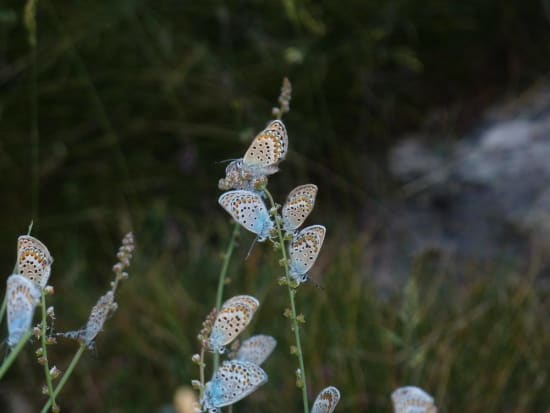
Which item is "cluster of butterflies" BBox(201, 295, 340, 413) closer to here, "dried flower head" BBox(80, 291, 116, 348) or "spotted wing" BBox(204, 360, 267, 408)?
"spotted wing" BBox(204, 360, 267, 408)

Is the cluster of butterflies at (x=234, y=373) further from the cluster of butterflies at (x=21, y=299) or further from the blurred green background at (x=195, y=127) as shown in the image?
the blurred green background at (x=195, y=127)

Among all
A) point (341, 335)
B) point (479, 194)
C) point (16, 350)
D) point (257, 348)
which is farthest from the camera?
point (479, 194)

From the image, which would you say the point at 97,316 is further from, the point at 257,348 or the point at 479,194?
the point at 479,194

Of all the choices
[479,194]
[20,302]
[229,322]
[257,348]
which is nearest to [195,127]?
[479,194]

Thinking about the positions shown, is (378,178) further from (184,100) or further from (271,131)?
(271,131)

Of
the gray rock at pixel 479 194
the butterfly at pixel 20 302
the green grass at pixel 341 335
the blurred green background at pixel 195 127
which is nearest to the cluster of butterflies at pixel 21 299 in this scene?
the butterfly at pixel 20 302

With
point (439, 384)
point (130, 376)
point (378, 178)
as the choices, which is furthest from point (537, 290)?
point (130, 376)
